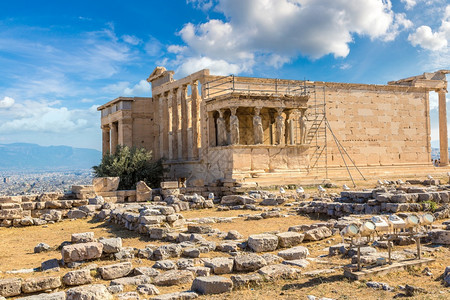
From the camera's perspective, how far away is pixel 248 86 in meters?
23.3

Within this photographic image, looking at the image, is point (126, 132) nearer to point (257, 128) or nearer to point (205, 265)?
point (257, 128)

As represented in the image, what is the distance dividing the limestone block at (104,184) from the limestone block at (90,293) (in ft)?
42.0

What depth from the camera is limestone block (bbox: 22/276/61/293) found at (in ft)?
22.0

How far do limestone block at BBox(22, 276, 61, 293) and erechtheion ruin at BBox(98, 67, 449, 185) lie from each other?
13.6m

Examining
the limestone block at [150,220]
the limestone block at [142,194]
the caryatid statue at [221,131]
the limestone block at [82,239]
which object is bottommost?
the limestone block at [82,239]

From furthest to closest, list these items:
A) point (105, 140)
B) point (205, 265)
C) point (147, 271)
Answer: point (105, 140) → point (205, 265) → point (147, 271)

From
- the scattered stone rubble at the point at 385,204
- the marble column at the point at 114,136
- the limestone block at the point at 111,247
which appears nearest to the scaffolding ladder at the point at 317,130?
the scattered stone rubble at the point at 385,204

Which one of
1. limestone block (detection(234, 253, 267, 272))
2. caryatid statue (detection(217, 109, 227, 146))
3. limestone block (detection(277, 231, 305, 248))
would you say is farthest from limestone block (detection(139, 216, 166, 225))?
caryatid statue (detection(217, 109, 227, 146))

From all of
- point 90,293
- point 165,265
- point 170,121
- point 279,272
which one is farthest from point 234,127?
point 90,293

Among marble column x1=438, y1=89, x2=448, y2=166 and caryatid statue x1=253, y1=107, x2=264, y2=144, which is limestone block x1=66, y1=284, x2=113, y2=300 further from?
marble column x1=438, y1=89, x2=448, y2=166

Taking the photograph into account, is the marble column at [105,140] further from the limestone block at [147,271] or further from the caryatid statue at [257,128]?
the limestone block at [147,271]

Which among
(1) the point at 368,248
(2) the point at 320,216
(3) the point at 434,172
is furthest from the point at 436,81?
(1) the point at 368,248

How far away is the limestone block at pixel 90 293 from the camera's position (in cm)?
596

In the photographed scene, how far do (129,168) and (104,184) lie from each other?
16.3 feet
